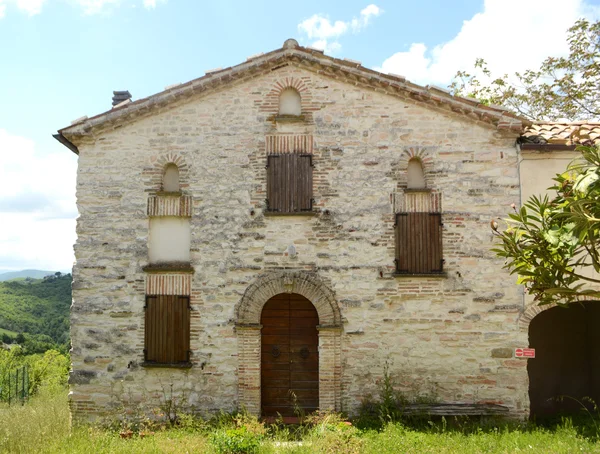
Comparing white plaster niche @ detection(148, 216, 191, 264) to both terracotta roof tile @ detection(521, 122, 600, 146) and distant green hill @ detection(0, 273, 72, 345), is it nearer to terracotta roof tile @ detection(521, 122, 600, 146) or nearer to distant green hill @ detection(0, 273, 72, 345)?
terracotta roof tile @ detection(521, 122, 600, 146)

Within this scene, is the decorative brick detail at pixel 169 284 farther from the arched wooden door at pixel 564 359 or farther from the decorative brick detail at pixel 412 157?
the arched wooden door at pixel 564 359

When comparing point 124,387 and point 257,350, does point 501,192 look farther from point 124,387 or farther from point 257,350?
point 124,387

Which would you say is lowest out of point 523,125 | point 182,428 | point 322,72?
point 182,428

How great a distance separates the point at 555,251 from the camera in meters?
6.34

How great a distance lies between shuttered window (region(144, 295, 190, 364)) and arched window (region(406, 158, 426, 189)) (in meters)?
4.91

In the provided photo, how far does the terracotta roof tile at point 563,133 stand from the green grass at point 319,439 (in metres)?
5.17

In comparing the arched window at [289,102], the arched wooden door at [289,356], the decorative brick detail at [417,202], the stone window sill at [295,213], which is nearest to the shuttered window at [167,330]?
the arched wooden door at [289,356]

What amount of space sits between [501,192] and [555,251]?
4007 millimetres

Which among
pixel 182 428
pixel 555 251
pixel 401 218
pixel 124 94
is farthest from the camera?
pixel 124 94

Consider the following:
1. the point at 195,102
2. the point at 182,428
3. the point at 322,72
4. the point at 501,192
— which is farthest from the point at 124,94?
the point at 501,192

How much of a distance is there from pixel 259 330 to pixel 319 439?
2.45 metres

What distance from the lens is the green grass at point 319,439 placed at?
814 cm

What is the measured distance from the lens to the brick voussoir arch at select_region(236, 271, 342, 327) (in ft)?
33.0

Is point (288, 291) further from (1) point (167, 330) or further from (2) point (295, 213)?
(1) point (167, 330)
